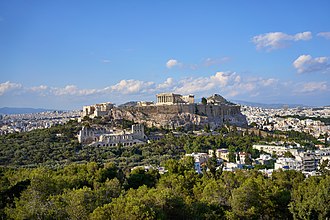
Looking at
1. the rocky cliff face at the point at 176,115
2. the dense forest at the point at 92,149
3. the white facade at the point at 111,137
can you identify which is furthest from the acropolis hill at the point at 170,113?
the white facade at the point at 111,137

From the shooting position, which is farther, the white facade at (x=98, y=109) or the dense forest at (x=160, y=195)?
the white facade at (x=98, y=109)

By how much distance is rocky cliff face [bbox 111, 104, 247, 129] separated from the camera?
201 feet

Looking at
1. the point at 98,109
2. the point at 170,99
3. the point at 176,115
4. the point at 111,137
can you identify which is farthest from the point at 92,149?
the point at 170,99

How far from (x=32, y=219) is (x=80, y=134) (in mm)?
32791

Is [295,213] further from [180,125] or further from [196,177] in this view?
[180,125]

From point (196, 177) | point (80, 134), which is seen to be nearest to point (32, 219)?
point (196, 177)

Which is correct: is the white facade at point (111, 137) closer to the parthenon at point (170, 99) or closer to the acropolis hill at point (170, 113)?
the acropolis hill at point (170, 113)

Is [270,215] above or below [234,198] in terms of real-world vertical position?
below

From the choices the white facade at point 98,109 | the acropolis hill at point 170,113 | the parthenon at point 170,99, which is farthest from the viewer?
the parthenon at point 170,99

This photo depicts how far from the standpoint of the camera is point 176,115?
6469cm

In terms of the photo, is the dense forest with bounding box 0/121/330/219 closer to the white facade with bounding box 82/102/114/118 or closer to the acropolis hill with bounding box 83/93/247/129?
the acropolis hill with bounding box 83/93/247/129

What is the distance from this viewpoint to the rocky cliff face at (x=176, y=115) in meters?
61.2

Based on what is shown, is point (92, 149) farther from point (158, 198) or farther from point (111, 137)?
point (158, 198)

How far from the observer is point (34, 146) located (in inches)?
1512
